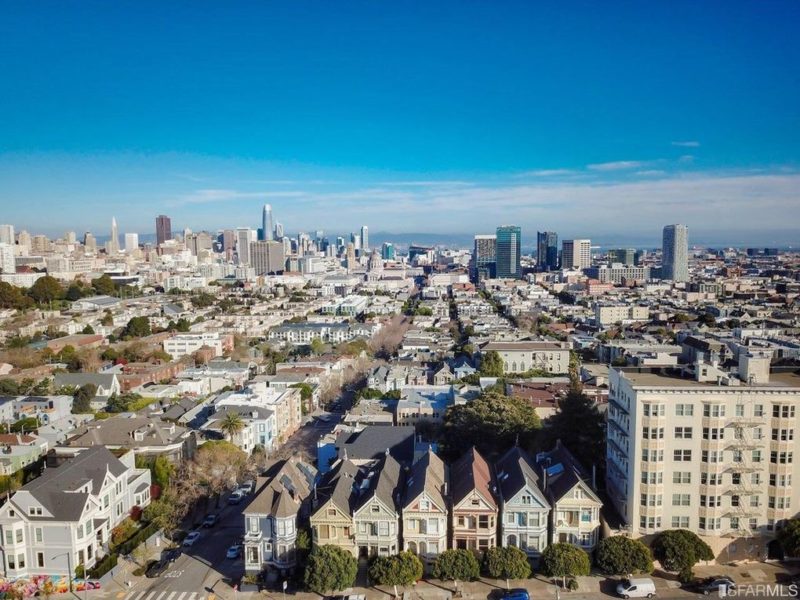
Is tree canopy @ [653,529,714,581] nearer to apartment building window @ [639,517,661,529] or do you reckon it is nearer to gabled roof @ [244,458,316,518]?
apartment building window @ [639,517,661,529]

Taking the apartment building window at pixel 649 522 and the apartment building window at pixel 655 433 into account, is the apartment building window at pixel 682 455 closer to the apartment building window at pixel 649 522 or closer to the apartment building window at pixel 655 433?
the apartment building window at pixel 655 433

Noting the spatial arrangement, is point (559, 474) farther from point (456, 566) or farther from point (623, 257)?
point (623, 257)

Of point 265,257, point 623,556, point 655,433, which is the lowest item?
point 623,556

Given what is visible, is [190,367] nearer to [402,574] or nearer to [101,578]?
[101,578]

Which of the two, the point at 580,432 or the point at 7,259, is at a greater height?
the point at 7,259

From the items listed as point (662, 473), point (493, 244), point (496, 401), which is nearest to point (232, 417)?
point (496, 401)

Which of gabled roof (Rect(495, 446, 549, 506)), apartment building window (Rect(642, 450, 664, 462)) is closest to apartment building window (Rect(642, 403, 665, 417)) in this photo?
apartment building window (Rect(642, 450, 664, 462))

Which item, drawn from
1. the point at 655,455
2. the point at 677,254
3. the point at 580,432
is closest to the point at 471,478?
the point at 655,455

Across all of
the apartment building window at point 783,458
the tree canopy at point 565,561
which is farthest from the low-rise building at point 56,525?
the apartment building window at point 783,458
